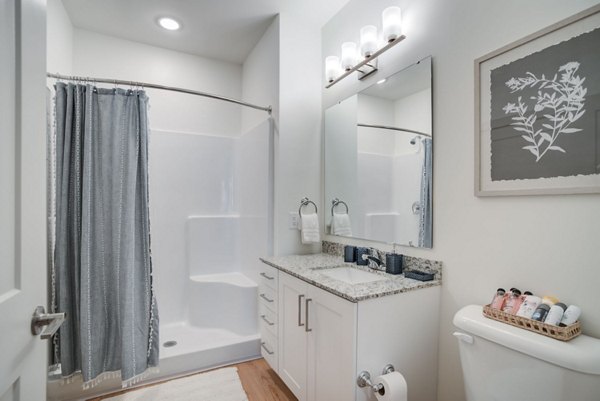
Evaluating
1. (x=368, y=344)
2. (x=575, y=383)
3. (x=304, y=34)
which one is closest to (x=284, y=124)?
(x=304, y=34)

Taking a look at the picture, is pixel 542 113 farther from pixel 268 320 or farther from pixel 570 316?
pixel 268 320

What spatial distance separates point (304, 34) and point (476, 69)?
1.52 m

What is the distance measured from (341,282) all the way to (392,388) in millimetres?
490

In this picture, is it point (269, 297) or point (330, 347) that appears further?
point (269, 297)

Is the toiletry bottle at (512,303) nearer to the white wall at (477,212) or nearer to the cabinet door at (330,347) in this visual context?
the white wall at (477,212)

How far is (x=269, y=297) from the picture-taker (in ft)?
6.66

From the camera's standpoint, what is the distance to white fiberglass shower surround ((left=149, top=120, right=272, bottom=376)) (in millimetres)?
2438

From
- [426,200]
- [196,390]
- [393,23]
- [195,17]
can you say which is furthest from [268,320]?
[195,17]

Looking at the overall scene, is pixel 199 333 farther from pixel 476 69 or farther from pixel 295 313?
pixel 476 69

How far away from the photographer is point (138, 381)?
193 cm

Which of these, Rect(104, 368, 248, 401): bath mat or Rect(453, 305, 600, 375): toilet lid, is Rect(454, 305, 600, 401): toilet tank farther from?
Rect(104, 368, 248, 401): bath mat

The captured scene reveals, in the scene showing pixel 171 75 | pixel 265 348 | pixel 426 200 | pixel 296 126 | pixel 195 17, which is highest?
pixel 195 17

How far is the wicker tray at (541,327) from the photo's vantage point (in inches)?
36.7

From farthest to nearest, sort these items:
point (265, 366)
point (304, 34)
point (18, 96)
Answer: point (304, 34) → point (265, 366) → point (18, 96)
